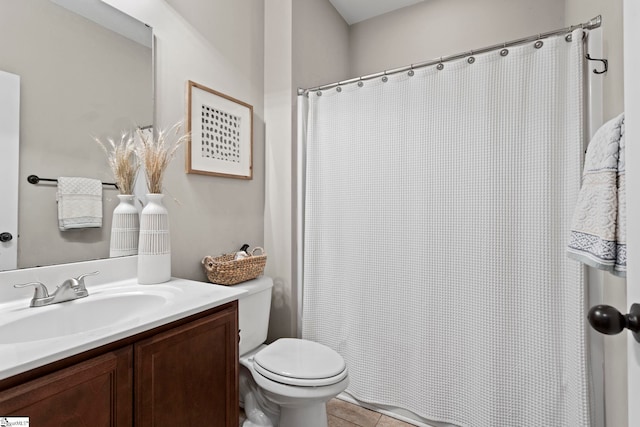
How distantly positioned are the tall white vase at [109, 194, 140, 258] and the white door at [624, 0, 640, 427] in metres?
1.55

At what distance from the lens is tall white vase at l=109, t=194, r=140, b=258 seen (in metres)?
1.31

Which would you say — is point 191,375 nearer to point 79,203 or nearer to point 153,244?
point 153,244

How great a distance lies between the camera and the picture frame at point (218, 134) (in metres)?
1.59

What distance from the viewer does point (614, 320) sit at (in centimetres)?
48

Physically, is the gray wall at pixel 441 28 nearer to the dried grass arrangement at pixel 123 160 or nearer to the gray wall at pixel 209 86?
the gray wall at pixel 209 86

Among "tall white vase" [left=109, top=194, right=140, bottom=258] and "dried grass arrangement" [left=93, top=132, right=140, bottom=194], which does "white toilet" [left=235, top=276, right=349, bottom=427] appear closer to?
"tall white vase" [left=109, top=194, right=140, bottom=258]

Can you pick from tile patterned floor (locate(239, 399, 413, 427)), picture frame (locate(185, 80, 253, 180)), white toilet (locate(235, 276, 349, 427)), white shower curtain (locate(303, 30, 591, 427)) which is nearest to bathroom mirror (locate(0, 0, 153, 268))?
picture frame (locate(185, 80, 253, 180))

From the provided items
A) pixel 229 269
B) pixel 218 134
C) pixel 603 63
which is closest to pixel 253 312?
pixel 229 269

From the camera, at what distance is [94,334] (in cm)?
77

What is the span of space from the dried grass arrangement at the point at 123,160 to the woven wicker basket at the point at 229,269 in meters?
0.49

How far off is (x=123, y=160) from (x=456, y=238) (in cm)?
154

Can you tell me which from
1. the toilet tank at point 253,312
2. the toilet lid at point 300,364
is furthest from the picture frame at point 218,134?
Result: the toilet lid at point 300,364

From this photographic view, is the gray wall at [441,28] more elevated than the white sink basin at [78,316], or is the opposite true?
the gray wall at [441,28]

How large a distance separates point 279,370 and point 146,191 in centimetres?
Result: 96
